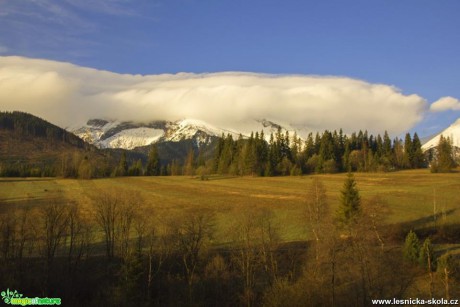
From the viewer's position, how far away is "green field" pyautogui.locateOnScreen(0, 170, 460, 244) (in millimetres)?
82562

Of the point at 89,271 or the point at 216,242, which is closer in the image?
the point at 89,271

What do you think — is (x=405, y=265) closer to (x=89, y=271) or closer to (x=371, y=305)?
(x=371, y=305)

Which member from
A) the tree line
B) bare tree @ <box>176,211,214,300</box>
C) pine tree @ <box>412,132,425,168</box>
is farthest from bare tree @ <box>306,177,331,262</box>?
pine tree @ <box>412,132,425,168</box>

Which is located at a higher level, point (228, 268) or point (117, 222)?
point (117, 222)

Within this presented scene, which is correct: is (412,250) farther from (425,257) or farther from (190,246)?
(190,246)

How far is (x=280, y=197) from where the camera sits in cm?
11194

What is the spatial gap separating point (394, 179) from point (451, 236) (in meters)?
75.1

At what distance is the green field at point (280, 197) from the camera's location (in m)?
82.6

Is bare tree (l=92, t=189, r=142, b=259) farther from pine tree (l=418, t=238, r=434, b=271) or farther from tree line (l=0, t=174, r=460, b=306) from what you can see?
pine tree (l=418, t=238, r=434, b=271)

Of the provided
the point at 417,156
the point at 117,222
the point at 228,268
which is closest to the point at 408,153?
the point at 417,156

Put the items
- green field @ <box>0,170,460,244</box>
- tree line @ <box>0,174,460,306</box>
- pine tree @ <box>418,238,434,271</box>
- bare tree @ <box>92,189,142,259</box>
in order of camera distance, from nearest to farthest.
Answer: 1. tree line @ <box>0,174,460,306</box>
2. pine tree @ <box>418,238,434,271</box>
3. bare tree @ <box>92,189,142,259</box>
4. green field @ <box>0,170,460,244</box>

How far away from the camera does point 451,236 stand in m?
74.2

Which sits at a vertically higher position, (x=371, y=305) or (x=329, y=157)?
(x=329, y=157)

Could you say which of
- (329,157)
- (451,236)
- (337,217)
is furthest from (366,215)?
(329,157)
